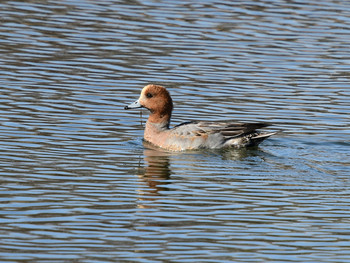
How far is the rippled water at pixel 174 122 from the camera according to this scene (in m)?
8.81

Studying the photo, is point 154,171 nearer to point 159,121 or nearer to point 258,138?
point 258,138

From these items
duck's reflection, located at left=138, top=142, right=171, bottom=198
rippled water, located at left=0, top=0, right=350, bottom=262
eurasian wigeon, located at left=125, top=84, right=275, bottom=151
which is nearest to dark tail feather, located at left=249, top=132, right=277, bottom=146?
eurasian wigeon, located at left=125, top=84, right=275, bottom=151

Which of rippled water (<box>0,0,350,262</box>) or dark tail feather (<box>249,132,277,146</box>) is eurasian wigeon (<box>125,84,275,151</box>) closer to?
dark tail feather (<box>249,132,277,146</box>)

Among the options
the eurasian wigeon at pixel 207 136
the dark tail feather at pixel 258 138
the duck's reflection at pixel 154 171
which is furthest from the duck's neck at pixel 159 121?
the dark tail feather at pixel 258 138

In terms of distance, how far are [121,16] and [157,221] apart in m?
13.9

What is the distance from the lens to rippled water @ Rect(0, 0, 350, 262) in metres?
8.81

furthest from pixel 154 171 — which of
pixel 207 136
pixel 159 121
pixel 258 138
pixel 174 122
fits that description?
pixel 174 122

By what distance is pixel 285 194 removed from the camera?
10.6 m

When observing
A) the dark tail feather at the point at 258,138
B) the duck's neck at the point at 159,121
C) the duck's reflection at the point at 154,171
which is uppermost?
the duck's neck at the point at 159,121

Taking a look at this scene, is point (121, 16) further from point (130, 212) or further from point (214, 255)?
point (214, 255)

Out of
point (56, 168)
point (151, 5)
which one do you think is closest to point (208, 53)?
point (151, 5)

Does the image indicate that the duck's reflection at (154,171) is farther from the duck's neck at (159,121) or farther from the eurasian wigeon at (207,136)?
the duck's neck at (159,121)

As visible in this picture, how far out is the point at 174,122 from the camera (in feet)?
50.1

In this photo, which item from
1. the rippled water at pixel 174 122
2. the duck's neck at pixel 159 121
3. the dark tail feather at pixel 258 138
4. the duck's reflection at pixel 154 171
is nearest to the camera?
the rippled water at pixel 174 122
